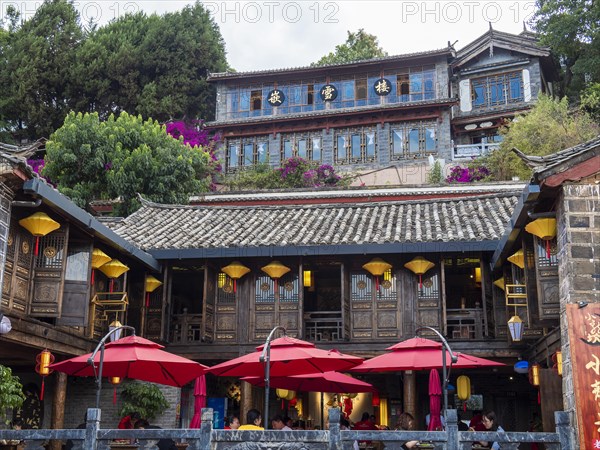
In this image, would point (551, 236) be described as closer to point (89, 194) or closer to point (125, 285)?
point (125, 285)

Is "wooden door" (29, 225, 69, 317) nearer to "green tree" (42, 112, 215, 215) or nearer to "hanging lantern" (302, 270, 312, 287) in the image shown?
"hanging lantern" (302, 270, 312, 287)

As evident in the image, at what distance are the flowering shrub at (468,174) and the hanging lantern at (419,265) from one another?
44.4 feet

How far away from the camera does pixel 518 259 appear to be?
1358cm

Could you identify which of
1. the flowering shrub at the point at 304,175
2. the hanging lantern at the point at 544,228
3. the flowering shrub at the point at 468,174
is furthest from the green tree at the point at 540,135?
the hanging lantern at the point at 544,228

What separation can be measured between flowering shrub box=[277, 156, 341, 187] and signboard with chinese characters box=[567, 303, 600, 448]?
66.9ft

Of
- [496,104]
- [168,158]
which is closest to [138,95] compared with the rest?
[168,158]

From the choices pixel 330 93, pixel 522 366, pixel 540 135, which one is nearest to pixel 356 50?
pixel 330 93

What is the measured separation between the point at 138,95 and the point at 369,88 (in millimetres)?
10575

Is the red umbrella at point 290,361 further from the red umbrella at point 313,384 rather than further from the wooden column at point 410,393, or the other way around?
the wooden column at point 410,393

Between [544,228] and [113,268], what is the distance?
26.4 feet

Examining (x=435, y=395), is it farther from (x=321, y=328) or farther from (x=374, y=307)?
(x=321, y=328)

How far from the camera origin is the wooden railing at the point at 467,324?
15461mm

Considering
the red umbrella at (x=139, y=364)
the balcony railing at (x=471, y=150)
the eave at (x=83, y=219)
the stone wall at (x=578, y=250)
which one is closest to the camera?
the stone wall at (x=578, y=250)

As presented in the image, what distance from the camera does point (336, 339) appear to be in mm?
16047
